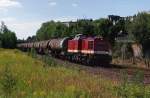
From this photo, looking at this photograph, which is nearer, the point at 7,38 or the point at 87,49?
the point at 87,49

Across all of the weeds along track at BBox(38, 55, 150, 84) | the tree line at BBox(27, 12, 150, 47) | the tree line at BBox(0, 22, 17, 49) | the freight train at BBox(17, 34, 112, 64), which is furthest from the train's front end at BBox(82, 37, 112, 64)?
the tree line at BBox(0, 22, 17, 49)

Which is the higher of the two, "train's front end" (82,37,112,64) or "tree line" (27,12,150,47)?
"tree line" (27,12,150,47)

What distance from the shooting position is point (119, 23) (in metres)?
83.9

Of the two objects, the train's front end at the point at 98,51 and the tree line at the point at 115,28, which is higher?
the tree line at the point at 115,28

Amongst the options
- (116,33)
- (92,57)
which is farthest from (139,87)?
(116,33)

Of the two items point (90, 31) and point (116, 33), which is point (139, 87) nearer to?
point (116, 33)

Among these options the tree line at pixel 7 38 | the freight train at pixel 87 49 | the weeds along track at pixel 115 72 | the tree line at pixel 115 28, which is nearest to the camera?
the weeds along track at pixel 115 72

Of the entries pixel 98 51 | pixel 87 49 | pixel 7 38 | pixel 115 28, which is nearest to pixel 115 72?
pixel 98 51

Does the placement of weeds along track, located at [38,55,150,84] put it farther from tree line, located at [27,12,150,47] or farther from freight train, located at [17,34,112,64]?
tree line, located at [27,12,150,47]

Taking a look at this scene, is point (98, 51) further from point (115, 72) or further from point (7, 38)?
point (7, 38)

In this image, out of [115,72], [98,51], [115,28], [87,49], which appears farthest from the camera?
[115,28]

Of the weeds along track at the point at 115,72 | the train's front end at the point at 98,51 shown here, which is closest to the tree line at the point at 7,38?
the train's front end at the point at 98,51

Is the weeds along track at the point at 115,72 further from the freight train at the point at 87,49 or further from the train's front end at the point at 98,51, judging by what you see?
the freight train at the point at 87,49

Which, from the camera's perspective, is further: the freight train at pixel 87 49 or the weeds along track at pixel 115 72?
the freight train at pixel 87 49
